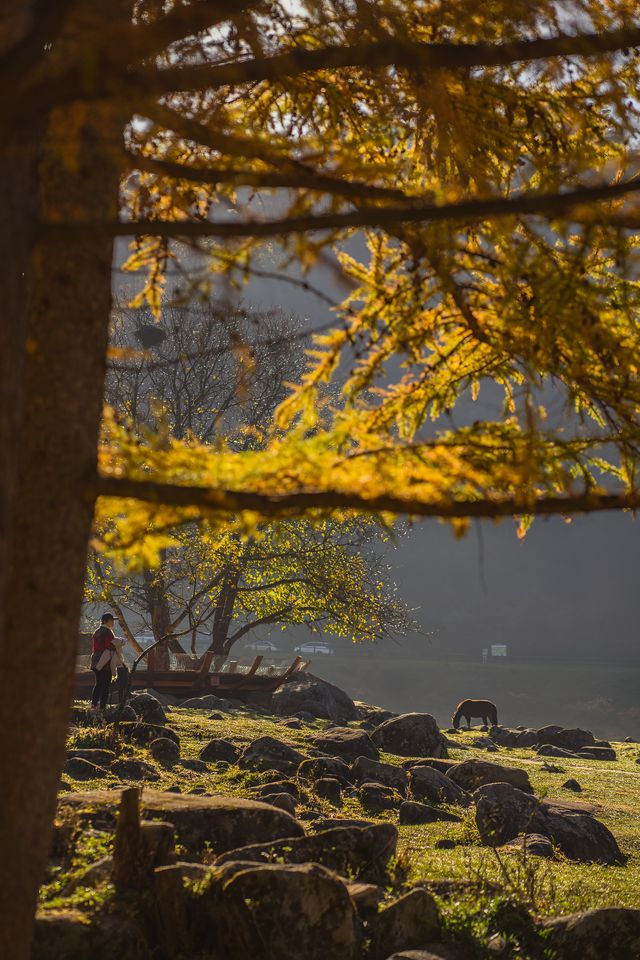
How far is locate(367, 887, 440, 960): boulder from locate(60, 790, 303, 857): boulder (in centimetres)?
122

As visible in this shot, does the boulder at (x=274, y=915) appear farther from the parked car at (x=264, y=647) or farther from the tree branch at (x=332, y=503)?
the parked car at (x=264, y=647)

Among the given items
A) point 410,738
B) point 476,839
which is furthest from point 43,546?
point 410,738

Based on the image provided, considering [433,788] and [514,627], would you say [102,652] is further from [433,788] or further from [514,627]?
[514,627]

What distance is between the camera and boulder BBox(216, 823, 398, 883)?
6613mm

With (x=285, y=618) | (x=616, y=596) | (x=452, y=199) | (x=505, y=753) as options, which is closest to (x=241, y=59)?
(x=452, y=199)

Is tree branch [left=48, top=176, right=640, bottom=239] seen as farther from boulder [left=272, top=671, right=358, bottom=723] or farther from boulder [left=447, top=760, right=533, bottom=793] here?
boulder [left=272, top=671, right=358, bottom=723]

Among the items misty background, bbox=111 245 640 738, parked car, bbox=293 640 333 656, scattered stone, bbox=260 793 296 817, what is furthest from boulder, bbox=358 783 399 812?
parked car, bbox=293 640 333 656

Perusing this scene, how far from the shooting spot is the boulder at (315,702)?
2352cm

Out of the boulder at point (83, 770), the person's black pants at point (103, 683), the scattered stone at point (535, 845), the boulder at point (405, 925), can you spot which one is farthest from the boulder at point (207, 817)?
the person's black pants at point (103, 683)

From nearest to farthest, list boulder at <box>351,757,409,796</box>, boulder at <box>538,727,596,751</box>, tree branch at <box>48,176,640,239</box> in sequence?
tree branch at <box>48,176,640,239</box> → boulder at <box>351,757,409,796</box> → boulder at <box>538,727,596,751</box>

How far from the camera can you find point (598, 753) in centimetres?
2328

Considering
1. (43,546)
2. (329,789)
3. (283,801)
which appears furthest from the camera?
(329,789)

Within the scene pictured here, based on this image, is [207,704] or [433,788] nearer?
[433,788]

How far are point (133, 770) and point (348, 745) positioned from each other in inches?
192
